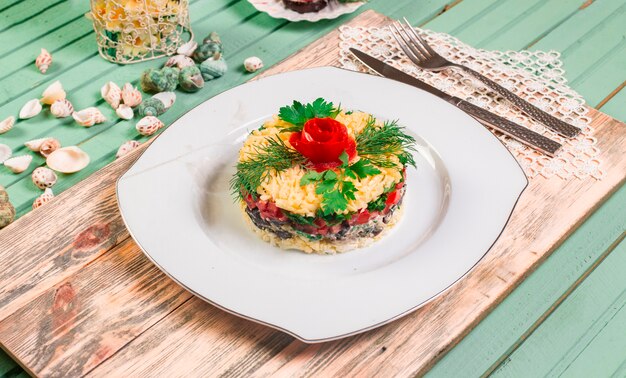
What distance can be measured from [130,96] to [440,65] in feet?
3.24

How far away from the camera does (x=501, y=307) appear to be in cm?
185

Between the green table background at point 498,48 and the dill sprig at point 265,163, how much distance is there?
0.58m

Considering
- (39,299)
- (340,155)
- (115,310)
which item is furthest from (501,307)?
(39,299)

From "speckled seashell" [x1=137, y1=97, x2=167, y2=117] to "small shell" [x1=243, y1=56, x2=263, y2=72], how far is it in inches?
13.1

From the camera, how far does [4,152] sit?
91.0 inches

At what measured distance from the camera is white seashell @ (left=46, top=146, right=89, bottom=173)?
2.25 m

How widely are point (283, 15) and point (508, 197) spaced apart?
126cm

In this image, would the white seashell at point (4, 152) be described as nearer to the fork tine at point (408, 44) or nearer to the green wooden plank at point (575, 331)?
the fork tine at point (408, 44)

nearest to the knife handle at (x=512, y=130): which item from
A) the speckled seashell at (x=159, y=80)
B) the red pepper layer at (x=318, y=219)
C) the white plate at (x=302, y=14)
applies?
the red pepper layer at (x=318, y=219)

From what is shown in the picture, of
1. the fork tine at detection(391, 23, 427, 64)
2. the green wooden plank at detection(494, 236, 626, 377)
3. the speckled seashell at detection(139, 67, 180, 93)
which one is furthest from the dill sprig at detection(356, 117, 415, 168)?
the speckled seashell at detection(139, 67, 180, 93)

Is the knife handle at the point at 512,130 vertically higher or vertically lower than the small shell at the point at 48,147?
lower

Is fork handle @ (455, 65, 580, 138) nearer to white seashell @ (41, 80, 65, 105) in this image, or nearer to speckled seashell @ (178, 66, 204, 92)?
speckled seashell @ (178, 66, 204, 92)

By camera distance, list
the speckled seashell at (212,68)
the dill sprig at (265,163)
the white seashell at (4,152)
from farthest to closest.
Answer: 1. the speckled seashell at (212,68)
2. the white seashell at (4,152)
3. the dill sprig at (265,163)

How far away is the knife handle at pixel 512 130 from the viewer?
2.13m
